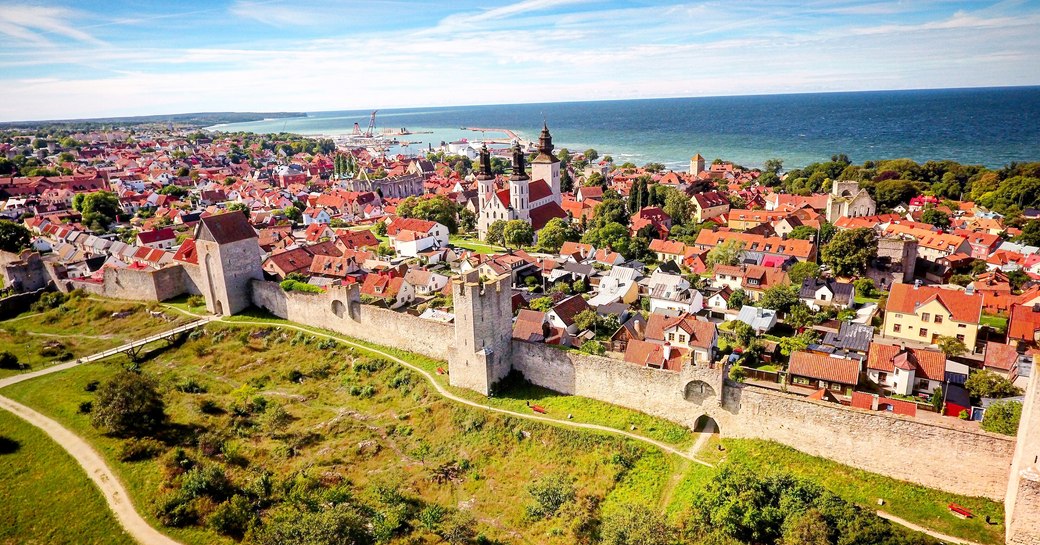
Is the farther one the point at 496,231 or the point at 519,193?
the point at 519,193

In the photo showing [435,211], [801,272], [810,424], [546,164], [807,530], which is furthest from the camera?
[546,164]

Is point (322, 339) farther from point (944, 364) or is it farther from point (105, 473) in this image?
point (944, 364)

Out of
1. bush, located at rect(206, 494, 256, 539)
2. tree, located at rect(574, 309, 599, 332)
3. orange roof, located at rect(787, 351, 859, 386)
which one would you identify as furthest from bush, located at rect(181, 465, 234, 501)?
orange roof, located at rect(787, 351, 859, 386)

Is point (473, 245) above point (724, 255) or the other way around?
the other way around

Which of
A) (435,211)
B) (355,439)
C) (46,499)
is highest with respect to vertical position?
(435,211)

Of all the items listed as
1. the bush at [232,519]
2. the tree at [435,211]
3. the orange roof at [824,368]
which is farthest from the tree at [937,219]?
the bush at [232,519]

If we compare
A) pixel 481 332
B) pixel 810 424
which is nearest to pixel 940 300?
pixel 810 424

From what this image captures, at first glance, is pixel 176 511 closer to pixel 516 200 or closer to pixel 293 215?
pixel 516 200
